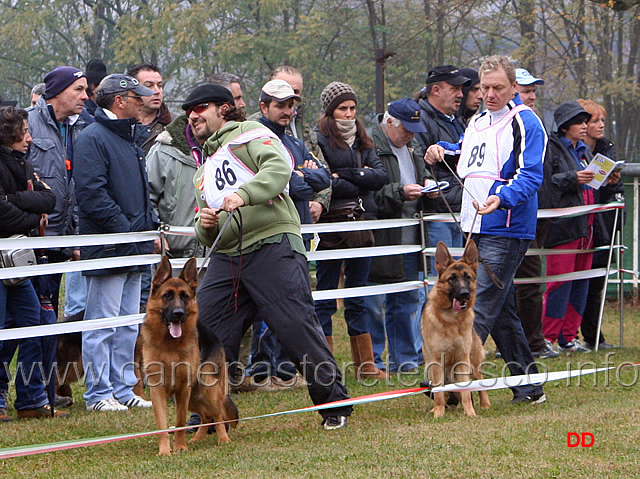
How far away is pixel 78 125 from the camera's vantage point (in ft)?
24.3

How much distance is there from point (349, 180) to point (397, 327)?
1.51m

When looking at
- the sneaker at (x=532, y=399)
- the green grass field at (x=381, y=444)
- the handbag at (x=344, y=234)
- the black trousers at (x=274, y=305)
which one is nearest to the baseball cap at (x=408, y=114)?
the handbag at (x=344, y=234)

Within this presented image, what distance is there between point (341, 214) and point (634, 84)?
14203mm

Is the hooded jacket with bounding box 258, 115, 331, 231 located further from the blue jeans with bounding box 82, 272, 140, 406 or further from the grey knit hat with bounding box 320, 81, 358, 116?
the blue jeans with bounding box 82, 272, 140, 406

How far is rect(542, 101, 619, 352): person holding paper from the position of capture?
9.19m

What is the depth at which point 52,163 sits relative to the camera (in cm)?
698

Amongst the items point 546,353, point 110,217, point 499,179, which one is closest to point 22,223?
point 110,217

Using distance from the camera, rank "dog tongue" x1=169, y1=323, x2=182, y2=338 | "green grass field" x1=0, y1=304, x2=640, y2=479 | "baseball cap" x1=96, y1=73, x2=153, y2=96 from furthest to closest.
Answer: "baseball cap" x1=96, y1=73, x2=153, y2=96 → "dog tongue" x1=169, y1=323, x2=182, y2=338 → "green grass field" x1=0, y1=304, x2=640, y2=479

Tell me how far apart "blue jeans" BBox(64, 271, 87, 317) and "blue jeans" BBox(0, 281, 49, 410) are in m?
0.71

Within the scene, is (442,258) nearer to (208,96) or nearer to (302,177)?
(302,177)

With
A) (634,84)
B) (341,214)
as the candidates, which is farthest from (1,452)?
(634,84)

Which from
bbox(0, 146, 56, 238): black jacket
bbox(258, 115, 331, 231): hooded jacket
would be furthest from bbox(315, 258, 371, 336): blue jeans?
bbox(0, 146, 56, 238): black jacket

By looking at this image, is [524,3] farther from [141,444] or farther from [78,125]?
[141,444]

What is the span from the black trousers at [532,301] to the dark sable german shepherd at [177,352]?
441cm
